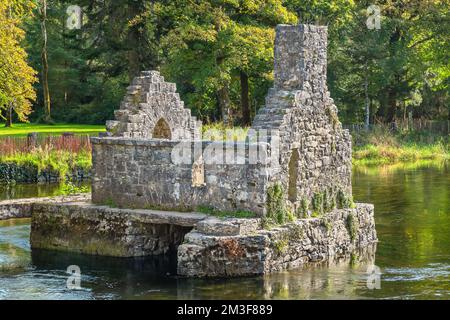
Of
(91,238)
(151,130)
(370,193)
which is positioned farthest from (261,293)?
(370,193)

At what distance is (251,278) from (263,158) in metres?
2.45

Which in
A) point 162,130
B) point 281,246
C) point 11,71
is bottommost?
point 281,246

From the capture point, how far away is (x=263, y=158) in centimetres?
2030

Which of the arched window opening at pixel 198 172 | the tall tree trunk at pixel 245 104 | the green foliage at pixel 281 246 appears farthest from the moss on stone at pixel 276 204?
the tall tree trunk at pixel 245 104

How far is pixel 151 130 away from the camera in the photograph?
24.9m

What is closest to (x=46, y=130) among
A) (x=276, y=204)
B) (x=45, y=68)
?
(x=45, y=68)

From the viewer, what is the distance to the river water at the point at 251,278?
18703 mm

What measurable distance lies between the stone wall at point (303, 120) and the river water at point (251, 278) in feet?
5.75

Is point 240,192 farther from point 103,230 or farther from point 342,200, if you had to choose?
point 342,200

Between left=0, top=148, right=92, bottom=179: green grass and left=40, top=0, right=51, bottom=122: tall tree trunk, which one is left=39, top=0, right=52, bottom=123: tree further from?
left=0, top=148, right=92, bottom=179: green grass

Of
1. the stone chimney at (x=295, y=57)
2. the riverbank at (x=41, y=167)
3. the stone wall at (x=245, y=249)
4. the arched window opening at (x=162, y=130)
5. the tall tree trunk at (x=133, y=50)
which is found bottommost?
the stone wall at (x=245, y=249)

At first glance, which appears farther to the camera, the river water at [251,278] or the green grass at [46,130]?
the green grass at [46,130]

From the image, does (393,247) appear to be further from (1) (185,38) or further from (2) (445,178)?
(1) (185,38)

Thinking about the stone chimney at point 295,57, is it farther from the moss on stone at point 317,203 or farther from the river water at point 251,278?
the river water at point 251,278
